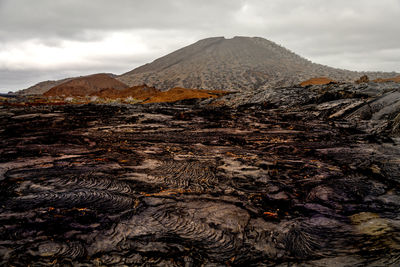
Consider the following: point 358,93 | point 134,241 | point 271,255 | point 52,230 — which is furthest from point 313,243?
point 358,93

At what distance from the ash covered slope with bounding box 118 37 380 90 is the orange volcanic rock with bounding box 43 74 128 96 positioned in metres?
4.47

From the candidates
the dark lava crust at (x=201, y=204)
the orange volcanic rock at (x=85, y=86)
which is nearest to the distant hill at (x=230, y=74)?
the orange volcanic rock at (x=85, y=86)

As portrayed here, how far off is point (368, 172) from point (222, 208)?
231 cm

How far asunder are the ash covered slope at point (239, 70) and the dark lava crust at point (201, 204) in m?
34.4

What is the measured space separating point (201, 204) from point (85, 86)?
2167 inches

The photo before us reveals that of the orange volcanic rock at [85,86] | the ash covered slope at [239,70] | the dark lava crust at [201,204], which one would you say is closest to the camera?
the dark lava crust at [201,204]

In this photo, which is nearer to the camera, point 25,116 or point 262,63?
point 25,116

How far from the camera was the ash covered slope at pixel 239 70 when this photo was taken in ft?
138

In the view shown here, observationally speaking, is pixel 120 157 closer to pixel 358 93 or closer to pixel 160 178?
pixel 160 178

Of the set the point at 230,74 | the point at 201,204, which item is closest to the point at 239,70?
the point at 230,74

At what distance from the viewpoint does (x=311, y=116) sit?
8258 millimetres

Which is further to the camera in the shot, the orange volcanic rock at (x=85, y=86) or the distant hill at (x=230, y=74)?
the orange volcanic rock at (x=85, y=86)

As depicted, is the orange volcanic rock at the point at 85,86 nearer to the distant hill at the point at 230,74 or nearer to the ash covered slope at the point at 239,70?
the distant hill at the point at 230,74

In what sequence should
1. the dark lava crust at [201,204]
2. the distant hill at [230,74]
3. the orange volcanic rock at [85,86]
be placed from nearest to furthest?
the dark lava crust at [201,204], the distant hill at [230,74], the orange volcanic rock at [85,86]
